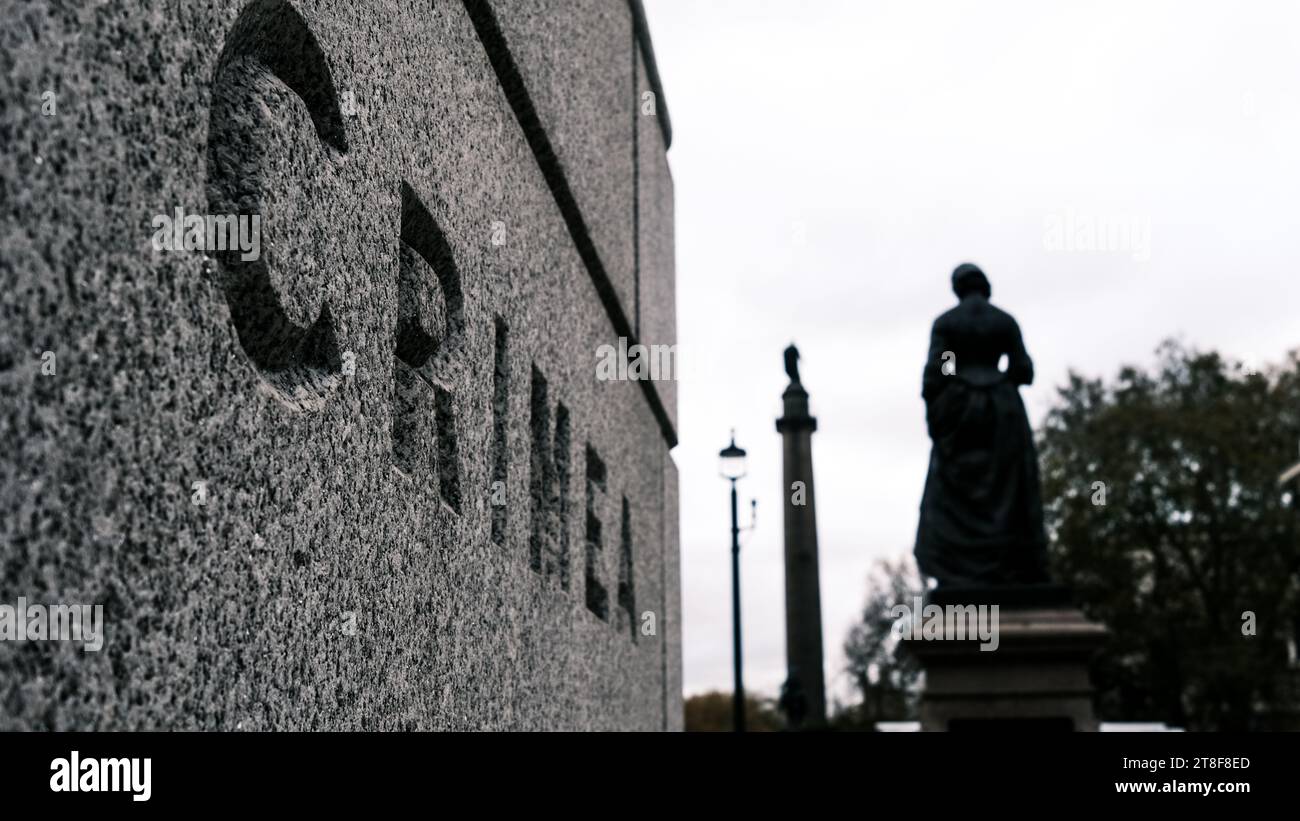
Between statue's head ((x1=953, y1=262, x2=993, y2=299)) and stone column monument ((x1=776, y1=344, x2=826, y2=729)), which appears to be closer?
statue's head ((x1=953, y1=262, x2=993, y2=299))

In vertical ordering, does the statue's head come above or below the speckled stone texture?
above

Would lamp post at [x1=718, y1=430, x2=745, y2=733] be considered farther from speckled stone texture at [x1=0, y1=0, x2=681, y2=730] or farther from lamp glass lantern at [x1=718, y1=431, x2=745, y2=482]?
speckled stone texture at [x1=0, y1=0, x2=681, y2=730]

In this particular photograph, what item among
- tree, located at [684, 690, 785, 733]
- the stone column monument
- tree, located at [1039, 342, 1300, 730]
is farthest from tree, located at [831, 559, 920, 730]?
the stone column monument

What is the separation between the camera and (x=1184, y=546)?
33.1 metres

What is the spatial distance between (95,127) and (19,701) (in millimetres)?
672

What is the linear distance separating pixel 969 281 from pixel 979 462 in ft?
4.35

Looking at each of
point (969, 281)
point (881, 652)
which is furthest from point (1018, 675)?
point (881, 652)

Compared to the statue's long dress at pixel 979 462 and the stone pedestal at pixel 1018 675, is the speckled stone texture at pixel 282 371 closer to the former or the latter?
the stone pedestal at pixel 1018 675

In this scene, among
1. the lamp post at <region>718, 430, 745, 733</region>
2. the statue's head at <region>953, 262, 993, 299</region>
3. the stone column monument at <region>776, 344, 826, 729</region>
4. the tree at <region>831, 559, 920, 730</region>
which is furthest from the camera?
the tree at <region>831, 559, 920, 730</region>

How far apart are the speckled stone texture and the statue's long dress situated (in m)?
4.85

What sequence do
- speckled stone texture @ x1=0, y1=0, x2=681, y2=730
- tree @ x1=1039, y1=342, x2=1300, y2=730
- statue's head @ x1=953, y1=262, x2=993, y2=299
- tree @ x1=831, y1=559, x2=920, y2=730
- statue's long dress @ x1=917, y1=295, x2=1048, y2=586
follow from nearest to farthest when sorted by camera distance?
speckled stone texture @ x1=0, y1=0, x2=681, y2=730
statue's long dress @ x1=917, y1=295, x2=1048, y2=586
statue's head @ x1=953, y1=262, x2=993, y2=299
tree @ x1=1039, y1=342, x2=1300, y2=730
tree @ x1=831, y1=559, x2=920, y2=730

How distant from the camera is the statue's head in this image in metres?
9.41
